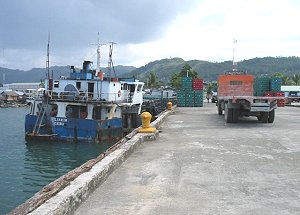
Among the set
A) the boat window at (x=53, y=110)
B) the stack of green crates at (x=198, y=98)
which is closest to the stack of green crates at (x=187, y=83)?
the stack of green crates at (x=198, y=98)

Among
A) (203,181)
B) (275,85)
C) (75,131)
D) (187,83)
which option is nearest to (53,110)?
(75,131)

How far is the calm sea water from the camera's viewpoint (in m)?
12.3

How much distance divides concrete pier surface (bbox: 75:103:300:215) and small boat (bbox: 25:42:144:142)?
43.0ft

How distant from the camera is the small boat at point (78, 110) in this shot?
22828 mm

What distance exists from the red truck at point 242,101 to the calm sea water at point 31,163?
25.1 feet

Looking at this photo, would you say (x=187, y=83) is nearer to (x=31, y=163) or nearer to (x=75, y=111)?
(x=75, y=111)

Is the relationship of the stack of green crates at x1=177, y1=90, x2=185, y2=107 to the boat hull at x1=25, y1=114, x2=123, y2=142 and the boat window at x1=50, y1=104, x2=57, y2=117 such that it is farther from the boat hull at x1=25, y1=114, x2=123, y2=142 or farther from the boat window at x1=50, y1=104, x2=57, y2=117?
the boat window at x1=50, y1=104, x2=57, y2=117

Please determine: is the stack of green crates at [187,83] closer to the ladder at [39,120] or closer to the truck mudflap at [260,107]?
the ladder at [39,120]

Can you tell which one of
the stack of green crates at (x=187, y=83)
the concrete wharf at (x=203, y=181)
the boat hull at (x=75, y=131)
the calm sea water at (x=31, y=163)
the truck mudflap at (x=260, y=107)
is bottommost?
the calm sea water at (x=31, y=163)

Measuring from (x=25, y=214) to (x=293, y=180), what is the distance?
4407mm

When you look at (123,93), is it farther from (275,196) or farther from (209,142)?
(275,196)

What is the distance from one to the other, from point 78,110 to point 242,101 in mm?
12484

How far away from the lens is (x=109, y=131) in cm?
2353

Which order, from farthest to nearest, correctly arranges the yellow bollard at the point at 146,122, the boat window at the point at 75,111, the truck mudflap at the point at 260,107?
the boat window at the point at 75,111, the truck mudflap at the point at 260,107, the yellow bollard at the point at 146,122
